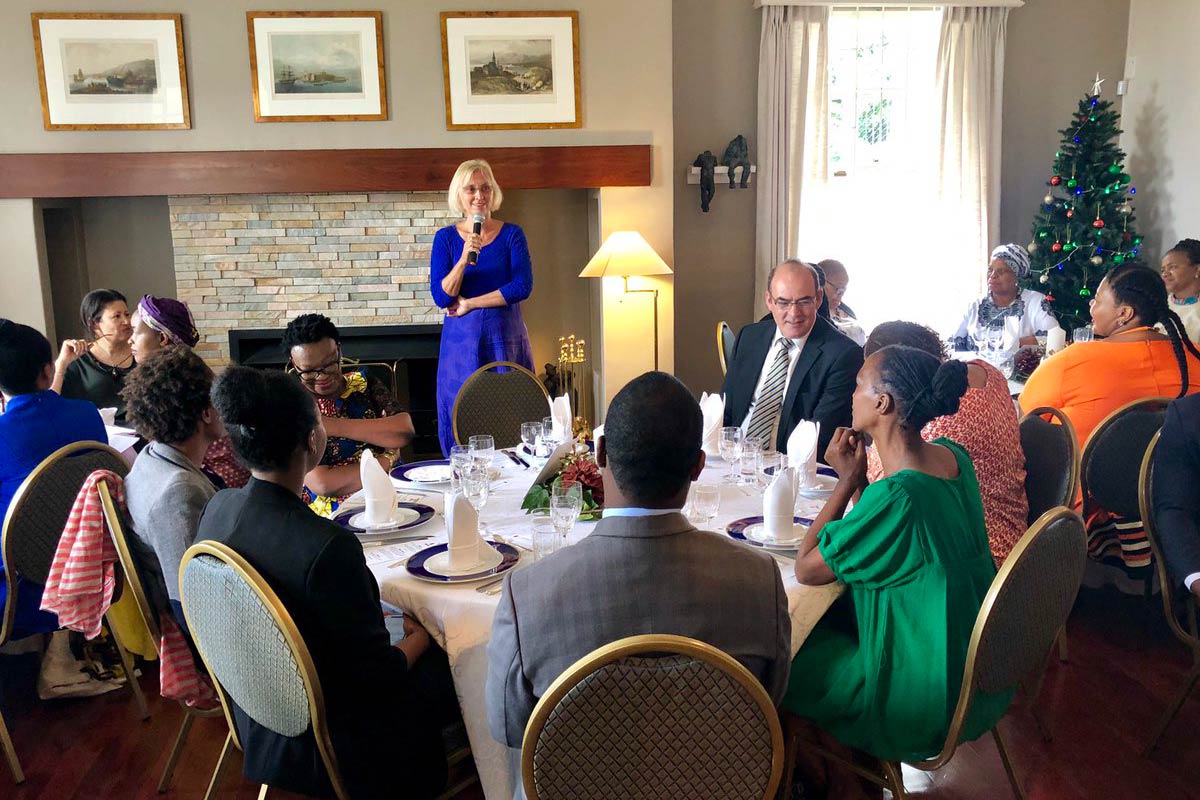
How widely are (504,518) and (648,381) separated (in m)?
1.07

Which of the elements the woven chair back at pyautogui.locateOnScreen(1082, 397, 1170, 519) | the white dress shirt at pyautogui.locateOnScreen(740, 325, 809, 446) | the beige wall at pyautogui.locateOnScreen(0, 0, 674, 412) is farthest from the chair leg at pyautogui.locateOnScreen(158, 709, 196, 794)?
the beige wall at pyautogui.locateOnScreen(0, 0, 674, 412)

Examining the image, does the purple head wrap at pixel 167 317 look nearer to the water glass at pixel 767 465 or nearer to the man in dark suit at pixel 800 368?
the man in dark suit at pixel 800 368

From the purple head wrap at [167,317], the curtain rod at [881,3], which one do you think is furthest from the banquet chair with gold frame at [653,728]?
the curtain rod at [881,3]

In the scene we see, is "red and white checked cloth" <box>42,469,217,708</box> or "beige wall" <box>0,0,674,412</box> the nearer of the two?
"red and white checked cloth" <box>42,469,217,708</box>

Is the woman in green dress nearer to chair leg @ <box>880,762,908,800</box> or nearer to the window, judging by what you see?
chair leg @ <box>880,762,908,800</box>

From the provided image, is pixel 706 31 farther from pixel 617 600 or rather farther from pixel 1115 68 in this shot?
pixel 617 600

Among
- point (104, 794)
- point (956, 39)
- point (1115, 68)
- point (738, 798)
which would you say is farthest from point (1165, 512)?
point (1115, 68)

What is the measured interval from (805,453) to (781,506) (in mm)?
562

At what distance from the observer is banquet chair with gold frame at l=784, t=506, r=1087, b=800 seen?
1.81 m

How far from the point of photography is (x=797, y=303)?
332 cm

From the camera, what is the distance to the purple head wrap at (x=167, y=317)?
3795 millimetres

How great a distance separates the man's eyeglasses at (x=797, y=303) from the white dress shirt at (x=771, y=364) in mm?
110

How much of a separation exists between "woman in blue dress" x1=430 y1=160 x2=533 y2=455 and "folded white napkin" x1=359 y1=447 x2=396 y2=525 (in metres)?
2.10

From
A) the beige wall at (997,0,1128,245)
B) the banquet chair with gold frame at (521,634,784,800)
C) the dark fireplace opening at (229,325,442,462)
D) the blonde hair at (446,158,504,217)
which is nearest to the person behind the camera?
the banquet chair with gold frame at (521,634,784,800)
